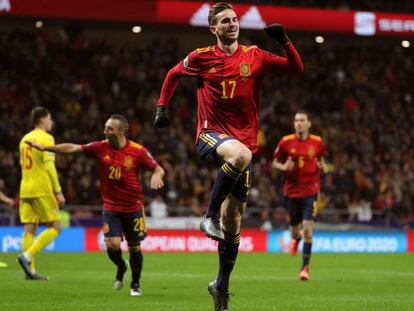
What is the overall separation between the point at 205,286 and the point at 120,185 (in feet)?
6.57

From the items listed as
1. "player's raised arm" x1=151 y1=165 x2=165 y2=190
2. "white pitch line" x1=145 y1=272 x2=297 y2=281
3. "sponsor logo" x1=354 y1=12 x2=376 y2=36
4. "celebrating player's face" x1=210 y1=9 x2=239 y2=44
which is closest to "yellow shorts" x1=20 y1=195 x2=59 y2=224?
"white pitch line" x1=145 y1=272 x2=297 y2=281

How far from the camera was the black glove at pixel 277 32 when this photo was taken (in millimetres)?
7855

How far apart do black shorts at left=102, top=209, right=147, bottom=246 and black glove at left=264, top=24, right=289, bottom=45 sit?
13.7ft

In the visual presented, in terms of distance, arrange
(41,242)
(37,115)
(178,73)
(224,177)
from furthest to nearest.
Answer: (37,115), (41,242), (178,73), (224,177)

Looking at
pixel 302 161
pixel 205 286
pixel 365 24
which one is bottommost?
pixel 205 286

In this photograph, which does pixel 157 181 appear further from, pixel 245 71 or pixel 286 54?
pixel 286 54

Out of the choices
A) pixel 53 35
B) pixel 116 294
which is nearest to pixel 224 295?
pixel 116 294

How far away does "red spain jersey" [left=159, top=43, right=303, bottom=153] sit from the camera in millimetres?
8320

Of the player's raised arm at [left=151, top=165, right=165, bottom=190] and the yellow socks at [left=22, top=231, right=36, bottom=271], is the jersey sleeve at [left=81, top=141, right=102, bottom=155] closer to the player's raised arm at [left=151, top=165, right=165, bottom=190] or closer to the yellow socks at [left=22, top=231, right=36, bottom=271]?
the player's raised arm at [left=151, top=165, right=165, bottom=190]

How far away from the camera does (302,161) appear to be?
15.5 metres

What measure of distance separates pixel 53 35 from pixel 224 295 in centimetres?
2493

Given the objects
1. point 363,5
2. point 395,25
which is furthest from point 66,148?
point 363,5

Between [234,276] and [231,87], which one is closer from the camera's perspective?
[231,87]

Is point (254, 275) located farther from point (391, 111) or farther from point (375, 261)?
point (391, 111)
